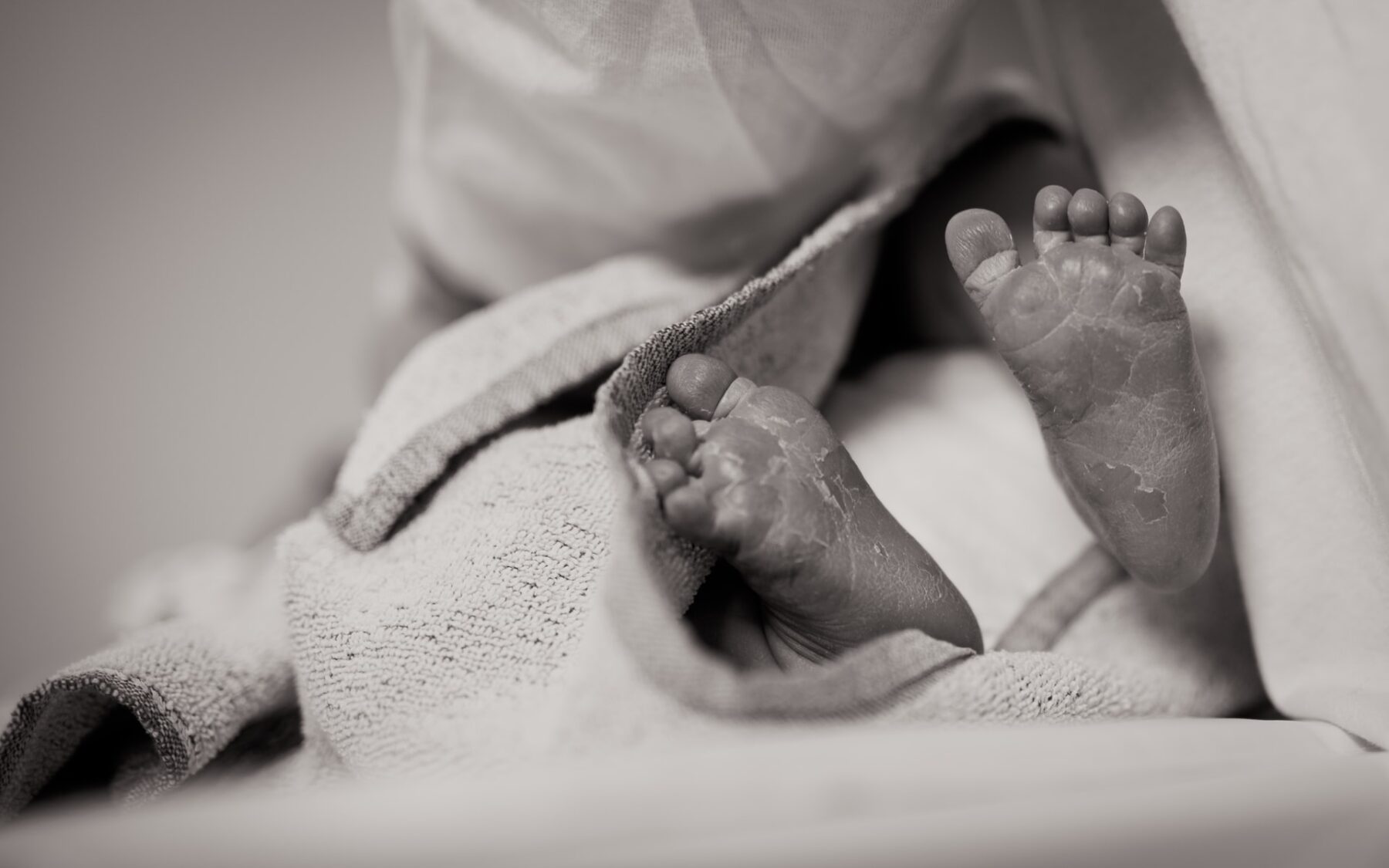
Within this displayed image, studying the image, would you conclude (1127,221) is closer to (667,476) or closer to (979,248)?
(979,248)

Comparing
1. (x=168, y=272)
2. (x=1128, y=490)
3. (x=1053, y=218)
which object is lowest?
(x=1128, y=490)

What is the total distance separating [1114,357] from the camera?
369mm

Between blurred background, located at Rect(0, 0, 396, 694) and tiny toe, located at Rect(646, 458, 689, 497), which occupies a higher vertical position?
blurred background, located at Rect(0, 0, 396, 694)

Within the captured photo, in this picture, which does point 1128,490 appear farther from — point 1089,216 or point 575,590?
point 575,590

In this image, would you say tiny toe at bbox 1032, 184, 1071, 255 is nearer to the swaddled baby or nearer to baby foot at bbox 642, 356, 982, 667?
the swaddled baby

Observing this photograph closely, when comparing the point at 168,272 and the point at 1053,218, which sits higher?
the point at 168,272

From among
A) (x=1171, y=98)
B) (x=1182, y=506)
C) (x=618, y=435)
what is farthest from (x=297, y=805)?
(x=1171, y=98)

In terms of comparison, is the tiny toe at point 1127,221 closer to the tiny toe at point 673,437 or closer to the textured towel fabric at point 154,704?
the tiny toe at point 673,437

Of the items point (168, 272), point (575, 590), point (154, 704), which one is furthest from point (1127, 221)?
point (168, 272)

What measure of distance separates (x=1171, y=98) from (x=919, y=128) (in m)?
0.14

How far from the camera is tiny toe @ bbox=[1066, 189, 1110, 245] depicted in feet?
1.28

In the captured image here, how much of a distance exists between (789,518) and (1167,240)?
0.20 metres

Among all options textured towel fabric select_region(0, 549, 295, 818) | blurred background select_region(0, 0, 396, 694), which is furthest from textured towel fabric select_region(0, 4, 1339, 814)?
blurred background select_region(0, 0, 396, 694)

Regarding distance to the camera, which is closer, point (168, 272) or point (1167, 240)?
point (1167, 240)
